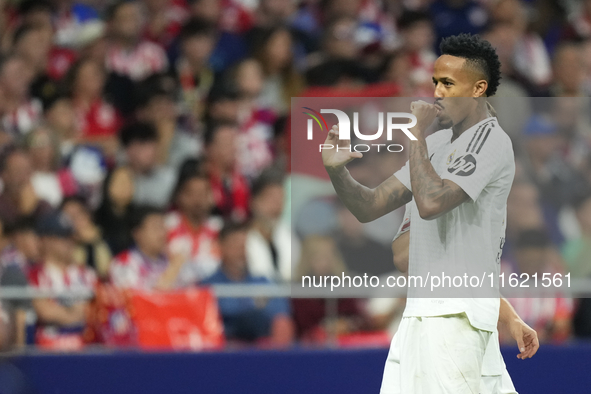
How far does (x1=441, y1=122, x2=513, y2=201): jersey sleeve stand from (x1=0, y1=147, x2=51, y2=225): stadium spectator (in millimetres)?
3787

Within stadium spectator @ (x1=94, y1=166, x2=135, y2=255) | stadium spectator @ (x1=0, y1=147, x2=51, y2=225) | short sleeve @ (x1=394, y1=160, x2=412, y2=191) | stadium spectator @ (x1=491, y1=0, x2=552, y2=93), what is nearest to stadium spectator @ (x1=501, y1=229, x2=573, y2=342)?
short sleeve @ (x1=394, y1=160, x2=412, y2=191)

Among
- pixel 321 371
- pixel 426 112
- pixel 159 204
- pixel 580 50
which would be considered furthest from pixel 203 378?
pixel 580 50

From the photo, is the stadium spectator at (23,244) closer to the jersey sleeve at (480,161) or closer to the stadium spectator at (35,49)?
the stadium spectator at (35,49)

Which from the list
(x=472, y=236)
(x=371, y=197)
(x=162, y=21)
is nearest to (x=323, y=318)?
(x=371, y=197)

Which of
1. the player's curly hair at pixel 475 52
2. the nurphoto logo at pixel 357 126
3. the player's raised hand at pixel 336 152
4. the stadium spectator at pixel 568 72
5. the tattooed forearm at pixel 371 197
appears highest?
the stadium spectator at pixel 568 72

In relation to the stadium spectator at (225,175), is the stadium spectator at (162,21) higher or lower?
higher

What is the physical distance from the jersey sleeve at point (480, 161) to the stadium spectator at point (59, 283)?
3.12 m

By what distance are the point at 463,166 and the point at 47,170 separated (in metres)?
4.28

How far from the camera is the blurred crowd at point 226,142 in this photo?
4.80 metres

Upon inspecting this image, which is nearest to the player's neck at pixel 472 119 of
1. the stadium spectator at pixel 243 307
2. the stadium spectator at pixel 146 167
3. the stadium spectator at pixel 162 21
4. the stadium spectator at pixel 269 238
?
the stadium spectator at pixel 269 238

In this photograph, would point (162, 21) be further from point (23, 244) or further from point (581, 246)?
point (581, 246)

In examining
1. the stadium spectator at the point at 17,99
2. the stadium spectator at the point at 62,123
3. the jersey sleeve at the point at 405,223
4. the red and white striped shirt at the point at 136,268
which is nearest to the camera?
the jersey sleeve at the point at 405,223

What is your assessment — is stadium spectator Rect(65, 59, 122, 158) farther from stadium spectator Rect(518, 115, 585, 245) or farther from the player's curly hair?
the player's curly hair

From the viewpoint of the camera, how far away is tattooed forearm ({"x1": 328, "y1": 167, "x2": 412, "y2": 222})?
2914 millimetres
